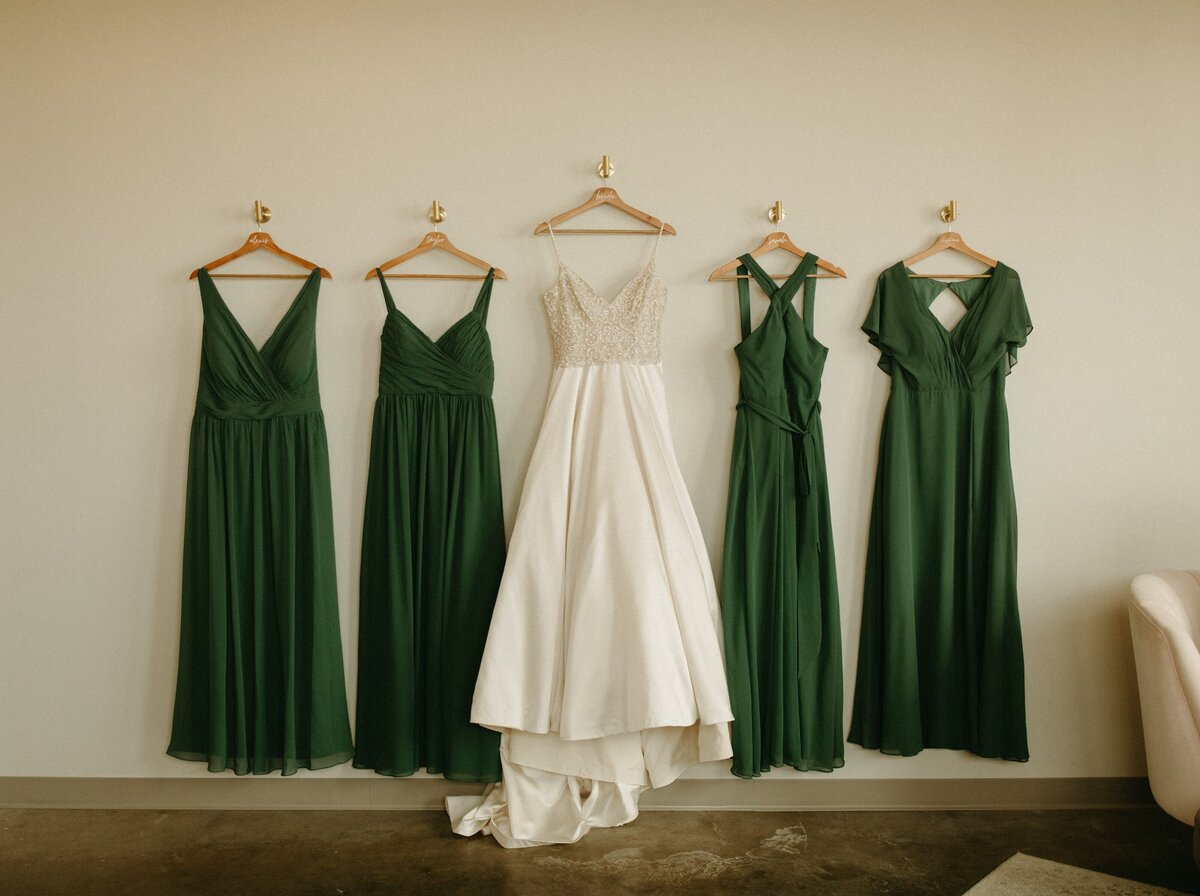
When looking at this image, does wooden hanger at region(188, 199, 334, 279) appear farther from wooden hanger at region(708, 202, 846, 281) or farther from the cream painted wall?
wooden hanger at region(708, 202, 846, 281)

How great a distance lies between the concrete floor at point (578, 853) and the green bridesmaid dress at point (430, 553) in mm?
286

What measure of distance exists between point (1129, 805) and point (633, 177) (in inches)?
111

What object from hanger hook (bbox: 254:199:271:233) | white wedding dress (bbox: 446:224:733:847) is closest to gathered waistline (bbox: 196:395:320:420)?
hanger hook (bbox: 254:199:271:233)

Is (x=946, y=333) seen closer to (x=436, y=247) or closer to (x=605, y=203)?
(x=605, y=203)

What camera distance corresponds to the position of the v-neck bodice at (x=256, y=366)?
269cm

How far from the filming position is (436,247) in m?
2.77

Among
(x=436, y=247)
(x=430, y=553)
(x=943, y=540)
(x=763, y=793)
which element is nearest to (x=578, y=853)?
(x=763, y=793)

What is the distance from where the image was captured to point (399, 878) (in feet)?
7.73

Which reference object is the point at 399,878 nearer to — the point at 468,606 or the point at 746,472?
the point at 468,606

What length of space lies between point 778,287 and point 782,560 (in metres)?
0.96

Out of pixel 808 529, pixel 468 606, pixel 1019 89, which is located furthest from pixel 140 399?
pixel 1019 89

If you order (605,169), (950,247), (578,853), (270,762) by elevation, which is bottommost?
(578,853)

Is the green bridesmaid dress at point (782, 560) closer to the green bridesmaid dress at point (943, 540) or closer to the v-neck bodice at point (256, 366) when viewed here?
the green bridesmaid dress at point (943, 540)

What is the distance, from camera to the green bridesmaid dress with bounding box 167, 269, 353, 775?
2658 mm
